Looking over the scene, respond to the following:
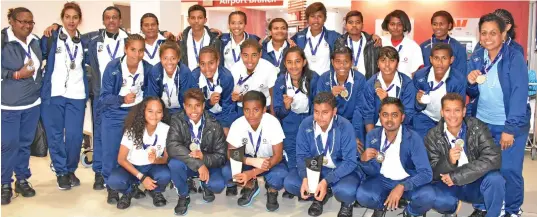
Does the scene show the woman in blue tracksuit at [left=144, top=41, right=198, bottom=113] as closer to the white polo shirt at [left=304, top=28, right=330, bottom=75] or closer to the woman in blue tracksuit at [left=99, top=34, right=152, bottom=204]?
the woman in blue tracksuit at [left=99, top=34, right=152, bottom=204]

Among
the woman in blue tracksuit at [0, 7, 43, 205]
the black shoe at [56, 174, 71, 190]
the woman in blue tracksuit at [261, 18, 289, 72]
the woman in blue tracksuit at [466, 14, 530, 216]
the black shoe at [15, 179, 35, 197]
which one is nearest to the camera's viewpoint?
the woman in blue tracksuit at [466, 14, 530, 216]

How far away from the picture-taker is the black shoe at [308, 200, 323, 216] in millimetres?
4230

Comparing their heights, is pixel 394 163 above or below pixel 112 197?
above

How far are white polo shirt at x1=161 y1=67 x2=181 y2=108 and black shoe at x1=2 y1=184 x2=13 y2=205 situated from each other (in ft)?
5.03

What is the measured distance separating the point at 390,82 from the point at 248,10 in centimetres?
1077

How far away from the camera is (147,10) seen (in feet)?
22.2

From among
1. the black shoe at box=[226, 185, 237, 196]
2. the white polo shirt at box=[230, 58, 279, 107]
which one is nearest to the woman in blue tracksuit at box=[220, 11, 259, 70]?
the white polo shirt at box=[230, 58, 279, 107]

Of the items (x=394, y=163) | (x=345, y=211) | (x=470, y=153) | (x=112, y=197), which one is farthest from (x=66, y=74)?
(x=470, y=153)

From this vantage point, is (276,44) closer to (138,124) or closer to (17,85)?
(138,124)

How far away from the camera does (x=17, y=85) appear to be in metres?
4.47

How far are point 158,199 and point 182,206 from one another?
0.32 meters

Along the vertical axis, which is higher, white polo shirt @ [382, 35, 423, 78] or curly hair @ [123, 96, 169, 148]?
white polo shirt @ [382, 35, 423, 78]

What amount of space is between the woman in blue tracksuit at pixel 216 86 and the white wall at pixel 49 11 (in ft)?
17.5

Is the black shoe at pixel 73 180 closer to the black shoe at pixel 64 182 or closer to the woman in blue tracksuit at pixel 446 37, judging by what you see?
the black shoe at pixel 64 182
